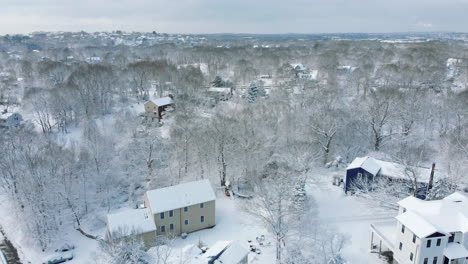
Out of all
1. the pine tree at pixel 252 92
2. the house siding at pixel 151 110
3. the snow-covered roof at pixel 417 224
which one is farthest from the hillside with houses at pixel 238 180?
the pine tree at pixel 252 92

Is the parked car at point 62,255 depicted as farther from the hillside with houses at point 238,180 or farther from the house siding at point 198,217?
the house siding at point 198,217

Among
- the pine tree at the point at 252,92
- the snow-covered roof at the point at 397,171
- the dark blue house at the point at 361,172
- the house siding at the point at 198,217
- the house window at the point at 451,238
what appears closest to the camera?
the house window at the point at 451,238

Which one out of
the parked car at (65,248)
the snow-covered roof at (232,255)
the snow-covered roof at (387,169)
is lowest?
the parked car at (65,248)


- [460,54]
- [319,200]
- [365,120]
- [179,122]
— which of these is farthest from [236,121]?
[460,54]

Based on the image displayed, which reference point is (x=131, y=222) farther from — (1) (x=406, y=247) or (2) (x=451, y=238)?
(2) (x=451, y=238)

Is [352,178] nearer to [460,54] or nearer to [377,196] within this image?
[377,196]

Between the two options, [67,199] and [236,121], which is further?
[236,121]
